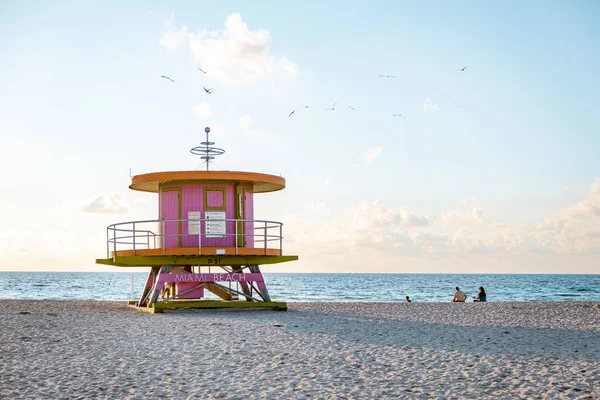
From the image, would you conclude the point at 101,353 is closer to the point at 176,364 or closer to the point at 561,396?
the point at 176,364

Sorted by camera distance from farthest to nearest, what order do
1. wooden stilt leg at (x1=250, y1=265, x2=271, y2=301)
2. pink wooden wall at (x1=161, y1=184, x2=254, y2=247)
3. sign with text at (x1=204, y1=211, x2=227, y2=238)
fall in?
wooden stilt leg at (x1=250, y1=265, x2=271, y2=301) → pink wooden wall at (x1=161, y1=184, x2=254, y2=247) → sign with text at (x1=204, y1=211, x2=227, y2=238)

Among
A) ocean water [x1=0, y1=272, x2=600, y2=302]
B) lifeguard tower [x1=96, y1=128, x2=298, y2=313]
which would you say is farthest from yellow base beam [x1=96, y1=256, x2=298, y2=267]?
ocean water [x1=0, y1=272, x2=600, y2=302]

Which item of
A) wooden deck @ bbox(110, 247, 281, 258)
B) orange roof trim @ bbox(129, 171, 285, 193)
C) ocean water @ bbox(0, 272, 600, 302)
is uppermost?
orange roof trim @ bbox(129, 171, 285, 193)

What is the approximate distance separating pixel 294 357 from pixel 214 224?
9798 mm

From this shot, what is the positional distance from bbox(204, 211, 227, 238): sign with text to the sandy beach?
304cm

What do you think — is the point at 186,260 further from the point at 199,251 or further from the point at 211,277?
the point at 211,277

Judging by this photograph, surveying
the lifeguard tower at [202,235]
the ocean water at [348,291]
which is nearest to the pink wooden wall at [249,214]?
the lifeguard tower at [202,235]

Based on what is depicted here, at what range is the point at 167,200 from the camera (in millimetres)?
21484

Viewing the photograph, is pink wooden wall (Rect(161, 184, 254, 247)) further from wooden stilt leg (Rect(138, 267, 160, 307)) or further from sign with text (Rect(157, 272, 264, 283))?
wooden stilt leg (Rect(138, 267, 160, 307))

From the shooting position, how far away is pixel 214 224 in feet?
68.8

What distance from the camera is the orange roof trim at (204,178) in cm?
2067

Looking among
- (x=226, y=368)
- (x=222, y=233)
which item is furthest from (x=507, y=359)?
(x=222, y=233)

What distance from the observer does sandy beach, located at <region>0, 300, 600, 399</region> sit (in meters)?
9.34

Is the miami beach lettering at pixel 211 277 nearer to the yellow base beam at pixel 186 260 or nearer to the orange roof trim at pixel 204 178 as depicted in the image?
the yellow base beam at pixel 186 260
